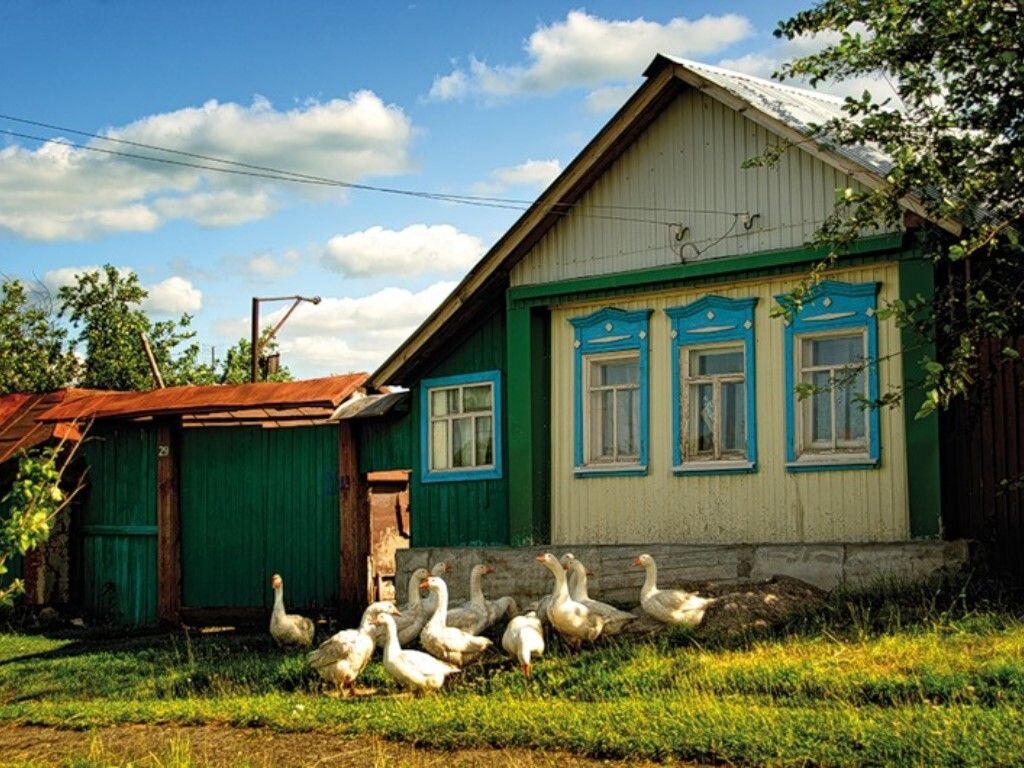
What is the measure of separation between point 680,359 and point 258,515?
7.67 meters

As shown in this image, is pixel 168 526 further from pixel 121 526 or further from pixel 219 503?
pixel 121 526

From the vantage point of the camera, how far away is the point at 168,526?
2198 centimetres

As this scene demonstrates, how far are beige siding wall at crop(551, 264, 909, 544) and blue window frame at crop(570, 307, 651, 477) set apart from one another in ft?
0.43

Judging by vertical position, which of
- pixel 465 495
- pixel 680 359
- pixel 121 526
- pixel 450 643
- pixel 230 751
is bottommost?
pixel 230 751

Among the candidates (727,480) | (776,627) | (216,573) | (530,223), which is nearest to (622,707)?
(776,627)

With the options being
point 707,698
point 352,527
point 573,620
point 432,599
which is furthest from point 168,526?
point 707,698

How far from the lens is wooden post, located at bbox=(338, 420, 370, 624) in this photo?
20.2m

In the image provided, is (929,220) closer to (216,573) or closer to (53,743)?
(53,743)

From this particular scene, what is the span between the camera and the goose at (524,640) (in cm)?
1336

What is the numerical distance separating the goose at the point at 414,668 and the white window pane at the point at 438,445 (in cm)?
626

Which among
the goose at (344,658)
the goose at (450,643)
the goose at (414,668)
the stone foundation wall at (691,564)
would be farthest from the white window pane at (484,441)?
the goose at (414,668)

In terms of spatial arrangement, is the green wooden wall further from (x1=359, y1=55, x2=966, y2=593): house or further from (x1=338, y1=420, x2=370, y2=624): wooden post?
(x1=338, y1=420, x2=370, y2=624): wooden post

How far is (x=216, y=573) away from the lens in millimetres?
22016

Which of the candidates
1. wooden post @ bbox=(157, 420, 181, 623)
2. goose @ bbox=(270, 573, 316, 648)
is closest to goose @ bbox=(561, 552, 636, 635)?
goose @ bbox=(270, 573, 316, 648)
